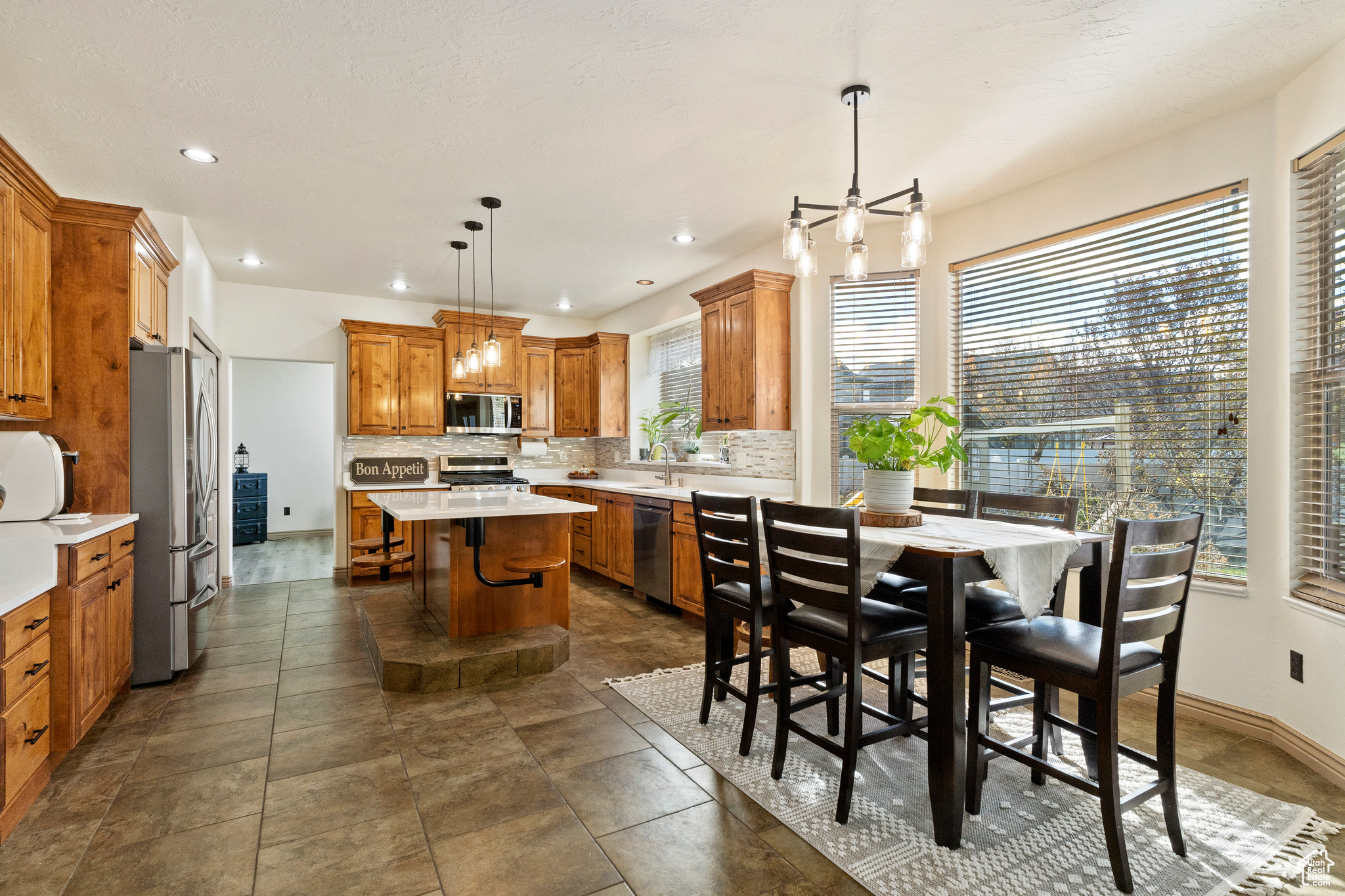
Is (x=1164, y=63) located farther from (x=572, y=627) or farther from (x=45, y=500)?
(x=45, y=500)

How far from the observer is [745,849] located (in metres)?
1.94

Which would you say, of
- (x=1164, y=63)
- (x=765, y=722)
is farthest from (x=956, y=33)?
(x=765, y=722)

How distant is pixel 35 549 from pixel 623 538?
3.68 metres

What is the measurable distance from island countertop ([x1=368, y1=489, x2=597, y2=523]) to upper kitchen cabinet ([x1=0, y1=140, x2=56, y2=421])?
1.53 metres

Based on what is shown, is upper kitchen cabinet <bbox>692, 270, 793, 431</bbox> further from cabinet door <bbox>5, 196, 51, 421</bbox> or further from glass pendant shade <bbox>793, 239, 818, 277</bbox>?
cabinet door <bbox>5, 196, 51, 421</bbox>

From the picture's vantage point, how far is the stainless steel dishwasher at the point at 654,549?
483 cm

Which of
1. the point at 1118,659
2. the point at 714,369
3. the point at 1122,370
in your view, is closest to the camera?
the point at 1118,659

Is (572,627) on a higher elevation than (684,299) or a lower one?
lower

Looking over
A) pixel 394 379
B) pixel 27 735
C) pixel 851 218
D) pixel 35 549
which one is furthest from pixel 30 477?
pixel 851 218

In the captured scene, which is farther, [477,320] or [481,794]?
[477,320]

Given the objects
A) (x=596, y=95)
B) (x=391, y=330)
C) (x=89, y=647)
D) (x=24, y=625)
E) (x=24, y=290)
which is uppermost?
(x=596, y=95)

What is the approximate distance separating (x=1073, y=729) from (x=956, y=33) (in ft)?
7.65

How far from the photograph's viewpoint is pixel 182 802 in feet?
7.26

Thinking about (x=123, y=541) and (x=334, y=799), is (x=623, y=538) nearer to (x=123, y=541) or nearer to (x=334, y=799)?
(x=123, y=541)
